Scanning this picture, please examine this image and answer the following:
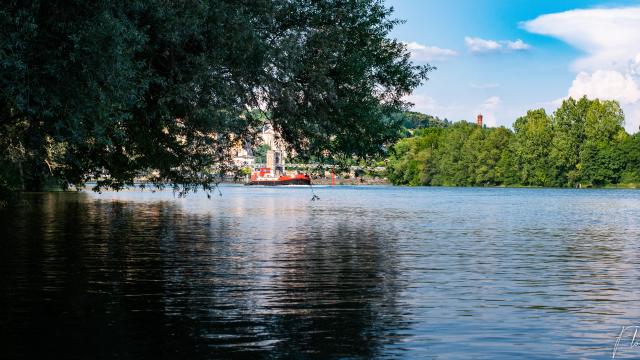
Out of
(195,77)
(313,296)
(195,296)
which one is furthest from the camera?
(195,77)

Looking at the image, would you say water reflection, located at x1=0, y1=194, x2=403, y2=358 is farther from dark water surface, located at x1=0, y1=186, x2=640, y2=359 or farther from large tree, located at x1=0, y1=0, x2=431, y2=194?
large tree, located at x1=0, y1=0, x2=431, y2=194

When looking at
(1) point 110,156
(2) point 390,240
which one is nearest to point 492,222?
(2) point 390,240

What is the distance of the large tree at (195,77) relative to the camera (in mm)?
20344

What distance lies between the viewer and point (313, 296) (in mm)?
21391

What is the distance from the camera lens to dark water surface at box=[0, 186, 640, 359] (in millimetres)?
15109

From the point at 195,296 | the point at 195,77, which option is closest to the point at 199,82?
the point at 195,77

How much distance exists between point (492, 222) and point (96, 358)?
49652 millimetres

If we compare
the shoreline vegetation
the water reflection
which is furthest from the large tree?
the water reflection

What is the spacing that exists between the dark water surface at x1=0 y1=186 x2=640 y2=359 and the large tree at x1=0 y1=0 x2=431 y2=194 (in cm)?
378

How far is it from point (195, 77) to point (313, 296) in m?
7.40

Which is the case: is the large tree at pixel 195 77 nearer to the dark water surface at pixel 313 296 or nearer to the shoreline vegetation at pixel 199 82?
the shoreline vegetation at pixel 199 82

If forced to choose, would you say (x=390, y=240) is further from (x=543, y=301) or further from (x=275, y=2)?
(x=543, y=301)

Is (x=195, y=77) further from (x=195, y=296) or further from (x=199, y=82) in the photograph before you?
(x=195, y=296)

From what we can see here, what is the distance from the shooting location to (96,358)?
45.2 ft
